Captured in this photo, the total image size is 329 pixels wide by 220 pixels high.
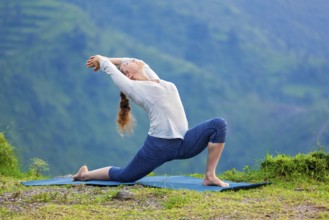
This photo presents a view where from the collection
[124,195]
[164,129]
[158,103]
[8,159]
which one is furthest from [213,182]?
[8,159]

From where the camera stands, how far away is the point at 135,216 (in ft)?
16.6

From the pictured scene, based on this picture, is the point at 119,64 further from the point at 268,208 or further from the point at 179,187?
the point at 268,208

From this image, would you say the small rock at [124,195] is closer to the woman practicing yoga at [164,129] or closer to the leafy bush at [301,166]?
the woman practicing yoga at [164,129]

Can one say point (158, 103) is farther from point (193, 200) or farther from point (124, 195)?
point (193, 200)

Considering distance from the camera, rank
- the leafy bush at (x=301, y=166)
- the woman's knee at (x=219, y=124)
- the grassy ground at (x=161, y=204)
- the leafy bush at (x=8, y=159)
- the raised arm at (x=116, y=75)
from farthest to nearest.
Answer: the leafy bush at (x=8, y=159)
the leafy bush at (x=301, y=166)
the raised arm at (x=116, y=75)
the woman's knee at (x=219, y=124)
the grassy ground at (x=161, y=204)

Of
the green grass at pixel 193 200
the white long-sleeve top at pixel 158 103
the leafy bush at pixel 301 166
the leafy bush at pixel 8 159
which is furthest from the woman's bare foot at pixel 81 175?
the leafy bush at pixel 301 166

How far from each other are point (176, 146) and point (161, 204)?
1188 millimetres

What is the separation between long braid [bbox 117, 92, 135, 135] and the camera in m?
6.92

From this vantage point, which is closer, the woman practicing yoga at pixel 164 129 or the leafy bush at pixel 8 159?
the woman practicing yoga at pixel 164 129

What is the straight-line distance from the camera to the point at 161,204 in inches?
219

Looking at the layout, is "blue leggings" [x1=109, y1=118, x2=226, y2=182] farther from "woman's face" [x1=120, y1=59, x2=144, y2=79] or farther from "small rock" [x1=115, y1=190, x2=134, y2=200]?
"small rock" [x1=115, y1=190, x2=134, y2=200]

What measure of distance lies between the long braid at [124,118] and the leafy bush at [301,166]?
1747mm

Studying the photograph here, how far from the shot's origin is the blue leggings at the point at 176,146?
658 cm

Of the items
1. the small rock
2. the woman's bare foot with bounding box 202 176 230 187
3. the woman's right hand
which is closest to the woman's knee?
the woman's bare foot with bounding box 202 176 230 187
